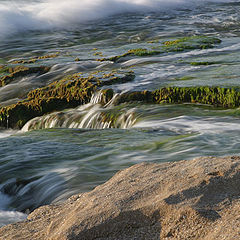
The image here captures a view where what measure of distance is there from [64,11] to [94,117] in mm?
32590

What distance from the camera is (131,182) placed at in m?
3.18

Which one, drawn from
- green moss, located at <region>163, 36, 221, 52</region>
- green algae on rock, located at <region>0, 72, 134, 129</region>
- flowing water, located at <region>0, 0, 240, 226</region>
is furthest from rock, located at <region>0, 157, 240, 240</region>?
green moss, located at <region>163, 36, 221, 52</region>

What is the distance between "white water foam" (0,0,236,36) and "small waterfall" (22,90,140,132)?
2153 centimetres

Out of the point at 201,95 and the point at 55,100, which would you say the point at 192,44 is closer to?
the point at 55,100

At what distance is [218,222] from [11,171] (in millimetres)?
3637

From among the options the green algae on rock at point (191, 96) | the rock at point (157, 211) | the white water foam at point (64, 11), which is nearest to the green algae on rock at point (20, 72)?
the green algae on rock at point (191, 96)

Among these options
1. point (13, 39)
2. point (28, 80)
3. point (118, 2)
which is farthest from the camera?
point (118, 2)

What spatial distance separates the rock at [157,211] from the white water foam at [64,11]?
1118 inches

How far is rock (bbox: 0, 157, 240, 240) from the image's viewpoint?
245cm

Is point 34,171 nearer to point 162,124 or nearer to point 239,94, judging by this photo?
point 162,124

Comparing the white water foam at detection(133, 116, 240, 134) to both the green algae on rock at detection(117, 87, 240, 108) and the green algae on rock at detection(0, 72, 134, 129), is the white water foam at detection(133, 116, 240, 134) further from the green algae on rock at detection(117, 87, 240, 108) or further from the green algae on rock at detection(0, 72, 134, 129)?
the green algae on rock at detection(0, 72, 134, 129)

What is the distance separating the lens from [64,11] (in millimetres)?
39438

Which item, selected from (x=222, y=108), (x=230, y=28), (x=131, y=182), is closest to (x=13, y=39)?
(x=230, y=28)

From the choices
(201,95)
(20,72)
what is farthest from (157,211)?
(20,72)
